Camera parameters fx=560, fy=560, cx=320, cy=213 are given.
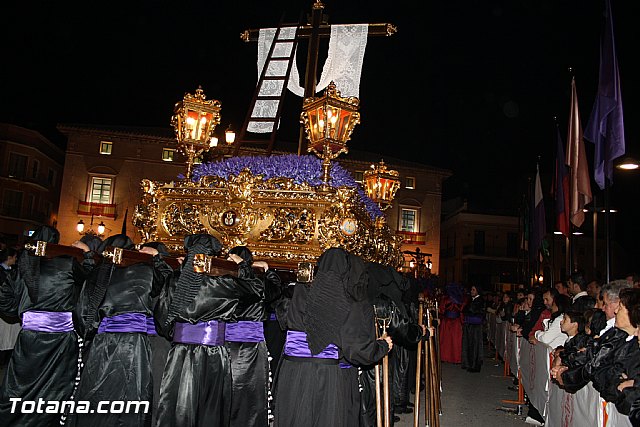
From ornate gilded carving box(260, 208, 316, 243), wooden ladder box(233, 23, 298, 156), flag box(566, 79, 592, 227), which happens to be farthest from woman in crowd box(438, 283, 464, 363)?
ornate gilded carving box(260, 208, 316, 243)

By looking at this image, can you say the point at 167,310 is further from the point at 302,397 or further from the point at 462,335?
the point at 462,335

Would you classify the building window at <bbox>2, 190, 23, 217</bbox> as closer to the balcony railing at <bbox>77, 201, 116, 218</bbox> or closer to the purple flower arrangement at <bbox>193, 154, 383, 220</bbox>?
the balcony railing at <bbox>77, 201, 116, 218</bbox>

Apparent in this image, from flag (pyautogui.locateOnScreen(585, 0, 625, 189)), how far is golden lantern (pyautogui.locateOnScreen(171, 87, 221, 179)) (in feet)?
19.1

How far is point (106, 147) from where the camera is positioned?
36.1 meters

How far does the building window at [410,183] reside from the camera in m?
40.7

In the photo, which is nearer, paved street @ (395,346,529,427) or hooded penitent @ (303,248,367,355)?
hooded penitent @ (303,248,367,355)

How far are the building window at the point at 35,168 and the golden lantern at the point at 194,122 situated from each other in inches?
1457

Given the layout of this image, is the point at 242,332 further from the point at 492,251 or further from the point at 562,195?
the point at 492,251

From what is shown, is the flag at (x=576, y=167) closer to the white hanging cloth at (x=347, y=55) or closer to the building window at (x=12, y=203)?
the white hanging cloth at (x=347, y=55)

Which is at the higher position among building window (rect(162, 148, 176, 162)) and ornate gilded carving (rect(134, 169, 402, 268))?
building window (rect(162, 148, 176, 162))

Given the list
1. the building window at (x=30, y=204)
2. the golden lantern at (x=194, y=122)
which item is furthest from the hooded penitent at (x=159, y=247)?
the building window at (x=30, y=204)

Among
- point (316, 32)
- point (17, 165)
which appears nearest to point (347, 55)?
point (316, 32)

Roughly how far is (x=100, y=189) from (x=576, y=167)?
3137cm

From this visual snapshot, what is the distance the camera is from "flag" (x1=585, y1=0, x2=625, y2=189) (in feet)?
27.5
